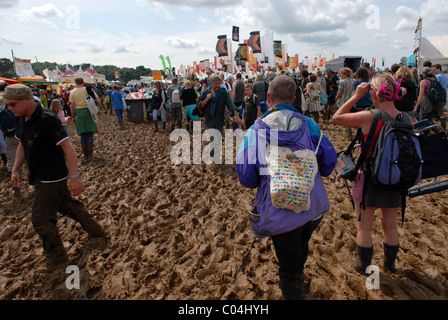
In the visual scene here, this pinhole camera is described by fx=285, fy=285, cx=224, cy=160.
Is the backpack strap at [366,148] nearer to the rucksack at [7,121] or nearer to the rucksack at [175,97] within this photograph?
the rucksack at [7,121]

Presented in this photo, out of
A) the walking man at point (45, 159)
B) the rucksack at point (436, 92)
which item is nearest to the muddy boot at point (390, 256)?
the walking man at point (45, 159)

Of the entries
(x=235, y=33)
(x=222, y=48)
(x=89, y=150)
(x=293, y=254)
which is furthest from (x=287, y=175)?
(x=235, y=33)

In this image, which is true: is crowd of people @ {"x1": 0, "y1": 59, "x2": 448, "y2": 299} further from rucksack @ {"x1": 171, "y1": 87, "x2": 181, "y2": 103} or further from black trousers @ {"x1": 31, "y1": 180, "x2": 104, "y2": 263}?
rucksack @ {"x1": 171, "y1": 87, "x2": 181, "y2": 103}

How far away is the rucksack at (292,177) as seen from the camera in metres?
1.86

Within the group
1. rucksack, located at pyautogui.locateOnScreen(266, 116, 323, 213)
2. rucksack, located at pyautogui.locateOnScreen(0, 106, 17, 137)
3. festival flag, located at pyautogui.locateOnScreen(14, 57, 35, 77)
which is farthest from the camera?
festival flag, located at pyautogui.locateOnScreen(14, 57, 35, 77)

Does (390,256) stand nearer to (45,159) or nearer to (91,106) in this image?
(45,159)

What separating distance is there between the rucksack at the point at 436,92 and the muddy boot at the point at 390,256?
5.82 m

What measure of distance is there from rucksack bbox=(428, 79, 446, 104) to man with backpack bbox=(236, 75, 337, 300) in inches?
256

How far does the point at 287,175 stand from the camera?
73.7 inches

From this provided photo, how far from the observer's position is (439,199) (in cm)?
440

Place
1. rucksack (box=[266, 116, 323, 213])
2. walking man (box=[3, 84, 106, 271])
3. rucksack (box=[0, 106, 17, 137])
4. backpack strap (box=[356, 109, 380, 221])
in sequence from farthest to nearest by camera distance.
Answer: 1. rucksack (box=[0, 106, 17, 137])
2. walking man (box=[3, 84, 106, 271])
3. backpack strap (box=[356, 109, 380, 221])
4. rucksack (box=[266, 116, 323, 213])

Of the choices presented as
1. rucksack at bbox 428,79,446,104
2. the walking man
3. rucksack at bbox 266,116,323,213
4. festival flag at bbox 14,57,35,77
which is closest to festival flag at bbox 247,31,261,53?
rucksack at bbox 428,79,446,104

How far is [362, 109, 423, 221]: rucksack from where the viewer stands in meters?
2.25
